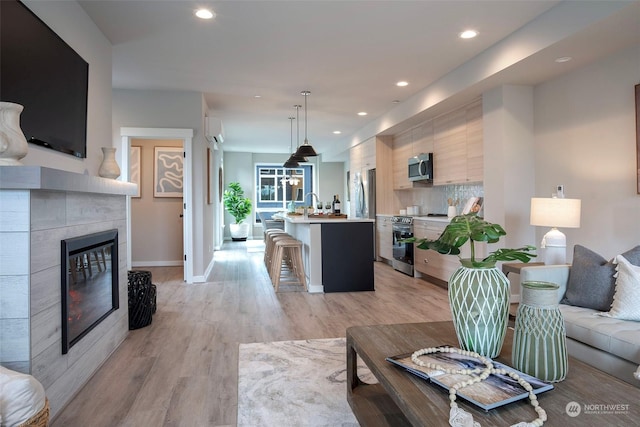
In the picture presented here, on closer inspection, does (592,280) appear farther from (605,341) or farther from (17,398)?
(17,398)

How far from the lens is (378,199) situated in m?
7.16

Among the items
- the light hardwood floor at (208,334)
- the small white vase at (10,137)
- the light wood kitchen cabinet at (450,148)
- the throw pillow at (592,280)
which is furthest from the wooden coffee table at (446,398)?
the light wood kitchen cabinet at (450,148)

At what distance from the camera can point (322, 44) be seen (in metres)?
3.82

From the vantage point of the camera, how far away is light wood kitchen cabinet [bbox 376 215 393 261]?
6.80 metres

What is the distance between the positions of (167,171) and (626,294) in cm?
653

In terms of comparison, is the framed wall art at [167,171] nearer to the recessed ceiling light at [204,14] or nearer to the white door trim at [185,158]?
the white door trim at [185,158]

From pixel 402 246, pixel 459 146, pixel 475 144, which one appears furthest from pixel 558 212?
pixel 402 246

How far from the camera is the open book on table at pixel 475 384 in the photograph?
1.17m

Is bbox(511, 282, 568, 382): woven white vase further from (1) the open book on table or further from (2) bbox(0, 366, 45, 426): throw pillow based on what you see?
(2) bbox(0, 366, 45, 426): throw pillow

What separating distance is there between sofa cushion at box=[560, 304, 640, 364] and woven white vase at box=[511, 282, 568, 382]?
0.89 meters

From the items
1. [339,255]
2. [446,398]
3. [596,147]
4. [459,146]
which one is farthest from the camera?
[459,146]

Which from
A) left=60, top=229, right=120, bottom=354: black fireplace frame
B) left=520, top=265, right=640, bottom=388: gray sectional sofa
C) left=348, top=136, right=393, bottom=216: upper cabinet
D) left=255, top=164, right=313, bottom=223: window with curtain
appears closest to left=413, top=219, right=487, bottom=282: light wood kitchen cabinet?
left=348, top=136, right=393, bottom=216: upper cabinet

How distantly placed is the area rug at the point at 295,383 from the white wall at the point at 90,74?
183 centimetres

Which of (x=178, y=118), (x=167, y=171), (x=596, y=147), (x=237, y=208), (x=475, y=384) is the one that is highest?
(x=178, y=118)
